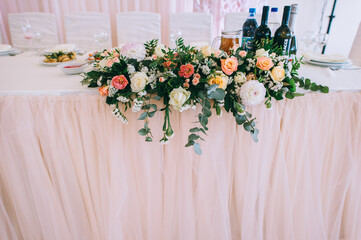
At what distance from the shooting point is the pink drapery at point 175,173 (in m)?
0.88

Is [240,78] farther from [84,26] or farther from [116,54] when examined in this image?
[84,26]

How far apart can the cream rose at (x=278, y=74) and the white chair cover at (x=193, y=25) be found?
1299 mm

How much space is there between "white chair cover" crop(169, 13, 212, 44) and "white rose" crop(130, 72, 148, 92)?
4.41ft

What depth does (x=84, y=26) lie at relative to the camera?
2.03 m

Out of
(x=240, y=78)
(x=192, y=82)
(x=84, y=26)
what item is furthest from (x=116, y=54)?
(x=84, y=26)

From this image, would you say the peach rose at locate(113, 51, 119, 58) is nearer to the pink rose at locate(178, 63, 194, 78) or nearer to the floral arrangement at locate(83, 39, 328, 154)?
the floral arrangement at locate(83, 39, 328, 154)

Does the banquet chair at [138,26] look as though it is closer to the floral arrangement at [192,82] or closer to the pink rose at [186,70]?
the floral arrangement at [192,82]

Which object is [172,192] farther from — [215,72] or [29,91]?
[29,91]

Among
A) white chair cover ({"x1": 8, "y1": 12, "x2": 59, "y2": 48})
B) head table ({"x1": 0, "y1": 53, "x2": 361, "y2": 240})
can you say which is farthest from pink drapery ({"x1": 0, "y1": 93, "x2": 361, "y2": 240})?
white chair cover ({"x1": 8, "y1": 12, "x2": 59, "y2": 48})

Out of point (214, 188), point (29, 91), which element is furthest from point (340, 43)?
point (29, 91)

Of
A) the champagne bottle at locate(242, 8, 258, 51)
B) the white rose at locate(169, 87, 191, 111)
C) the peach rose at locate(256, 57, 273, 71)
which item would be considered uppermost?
the champagne bottle at locate(242, 8, 258, 51)

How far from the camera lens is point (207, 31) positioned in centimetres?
197

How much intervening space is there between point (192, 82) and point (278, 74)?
29cm

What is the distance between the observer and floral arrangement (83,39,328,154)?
2.41ft
